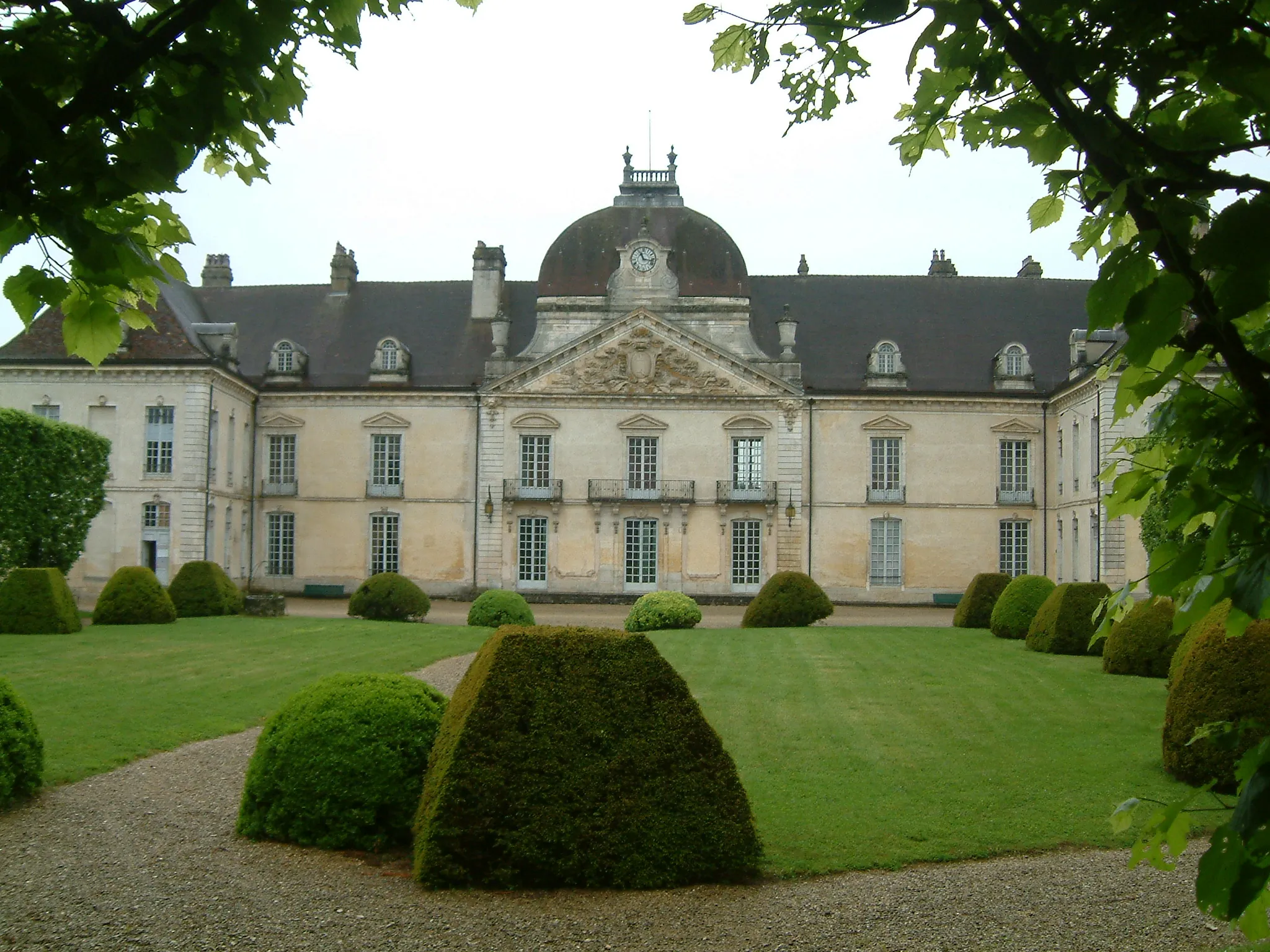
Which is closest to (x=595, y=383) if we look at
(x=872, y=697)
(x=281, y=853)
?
(x=872, y=697)

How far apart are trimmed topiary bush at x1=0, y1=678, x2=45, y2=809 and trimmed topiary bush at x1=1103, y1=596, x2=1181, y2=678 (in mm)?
11903

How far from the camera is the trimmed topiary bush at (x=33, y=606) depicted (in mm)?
18781

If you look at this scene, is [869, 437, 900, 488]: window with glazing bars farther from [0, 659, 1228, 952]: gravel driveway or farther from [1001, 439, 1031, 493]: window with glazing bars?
[0, 659, 1228, 952]: gravel driveway

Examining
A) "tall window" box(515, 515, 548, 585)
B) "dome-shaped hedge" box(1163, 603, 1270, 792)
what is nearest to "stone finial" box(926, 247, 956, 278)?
"tall window" box(515, 515, 548, 585)

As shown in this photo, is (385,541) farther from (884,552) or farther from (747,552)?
(884,552)

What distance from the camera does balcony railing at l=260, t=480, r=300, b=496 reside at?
1256 inches

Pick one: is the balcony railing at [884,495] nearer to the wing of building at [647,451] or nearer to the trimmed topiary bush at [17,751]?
the wing of building at [647,451]

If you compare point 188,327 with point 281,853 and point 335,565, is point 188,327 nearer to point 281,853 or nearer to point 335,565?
point 335,565

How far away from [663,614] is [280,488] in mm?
14895

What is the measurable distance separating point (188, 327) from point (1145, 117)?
30.4 meters

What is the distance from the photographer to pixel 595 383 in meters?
30.8

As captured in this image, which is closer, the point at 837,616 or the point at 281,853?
the point at 281,853

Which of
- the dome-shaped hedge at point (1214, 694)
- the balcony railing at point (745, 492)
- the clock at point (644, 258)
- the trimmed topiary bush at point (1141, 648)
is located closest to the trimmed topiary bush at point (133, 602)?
the balcony railing at point (745, 492)

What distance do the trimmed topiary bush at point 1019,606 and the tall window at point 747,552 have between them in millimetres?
10747
